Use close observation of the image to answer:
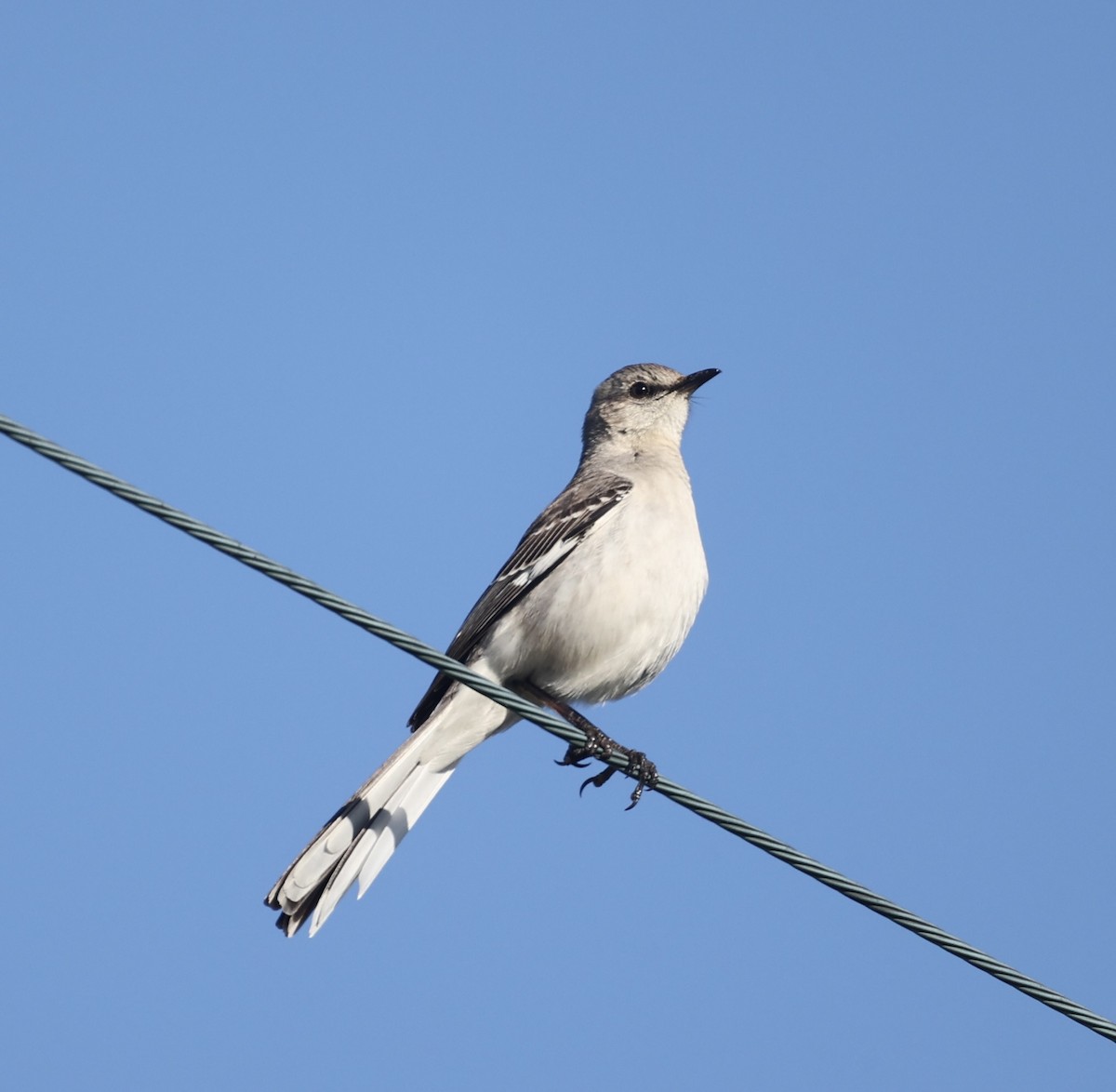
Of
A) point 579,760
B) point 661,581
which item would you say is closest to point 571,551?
point 661,581

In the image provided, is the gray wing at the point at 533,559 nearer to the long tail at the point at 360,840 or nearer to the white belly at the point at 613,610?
the white belly at the point at 613,610

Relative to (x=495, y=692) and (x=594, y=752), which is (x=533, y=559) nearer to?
(x=594, y=752)

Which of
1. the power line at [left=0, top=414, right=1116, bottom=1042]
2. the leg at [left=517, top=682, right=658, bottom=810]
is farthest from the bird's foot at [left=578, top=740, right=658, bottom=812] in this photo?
the power line at [left=0, top=414, right=1116, bottom=1042]

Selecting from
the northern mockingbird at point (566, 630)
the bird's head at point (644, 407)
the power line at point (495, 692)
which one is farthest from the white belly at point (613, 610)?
the power line at point (495, 692)

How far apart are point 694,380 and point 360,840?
12.6 feet

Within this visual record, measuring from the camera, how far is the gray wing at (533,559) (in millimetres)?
7133

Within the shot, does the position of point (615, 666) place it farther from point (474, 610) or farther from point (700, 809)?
point (700, 809)

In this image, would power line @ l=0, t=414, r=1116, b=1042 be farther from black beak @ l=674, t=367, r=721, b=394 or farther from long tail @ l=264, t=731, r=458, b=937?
black beak @ l=674, t=367, r=721, b=394

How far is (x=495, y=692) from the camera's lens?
4.42 metres

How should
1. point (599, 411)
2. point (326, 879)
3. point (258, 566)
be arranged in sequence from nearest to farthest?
point (258, 566) < point (326, 879) < point (599, 411)

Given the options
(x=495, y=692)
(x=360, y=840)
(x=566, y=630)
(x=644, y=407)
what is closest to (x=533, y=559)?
(x=566, y=630)

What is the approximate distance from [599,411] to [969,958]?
17.5 feet

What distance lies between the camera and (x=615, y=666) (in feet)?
22.9

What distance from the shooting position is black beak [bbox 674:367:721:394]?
8.70 m
